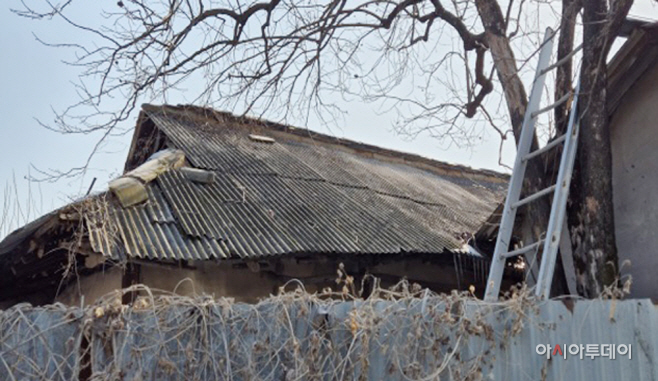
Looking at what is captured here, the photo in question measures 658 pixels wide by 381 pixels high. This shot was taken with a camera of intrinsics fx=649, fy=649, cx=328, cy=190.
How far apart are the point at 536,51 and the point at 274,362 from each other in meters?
3.86

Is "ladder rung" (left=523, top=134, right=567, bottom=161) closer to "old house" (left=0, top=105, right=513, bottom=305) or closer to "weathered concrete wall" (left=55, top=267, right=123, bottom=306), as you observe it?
"old house" (left=0, top=105, right=513, bottom=305)

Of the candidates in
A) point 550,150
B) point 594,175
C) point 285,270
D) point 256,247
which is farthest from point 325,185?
point 594,175

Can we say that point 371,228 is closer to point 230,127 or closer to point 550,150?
point 550,150

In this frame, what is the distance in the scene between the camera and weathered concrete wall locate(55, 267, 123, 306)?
6.89m

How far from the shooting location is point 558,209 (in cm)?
489

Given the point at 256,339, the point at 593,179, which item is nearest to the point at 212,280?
the point at 256,339

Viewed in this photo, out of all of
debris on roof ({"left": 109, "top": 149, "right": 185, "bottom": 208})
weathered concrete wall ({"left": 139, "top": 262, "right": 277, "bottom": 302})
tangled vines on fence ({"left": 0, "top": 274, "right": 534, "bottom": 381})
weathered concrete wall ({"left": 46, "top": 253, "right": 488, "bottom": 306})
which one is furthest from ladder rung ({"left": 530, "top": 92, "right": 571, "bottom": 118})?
debris on roof ({"left": 109, "top": 149, "right": 185, "bottom": 208})

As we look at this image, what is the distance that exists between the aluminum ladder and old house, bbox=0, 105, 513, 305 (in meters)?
2.31

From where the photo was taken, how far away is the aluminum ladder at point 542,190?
473 centimetres

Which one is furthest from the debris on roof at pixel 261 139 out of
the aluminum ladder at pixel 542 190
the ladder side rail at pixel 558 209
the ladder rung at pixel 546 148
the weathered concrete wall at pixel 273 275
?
the ladder side rail at pixel 558 209

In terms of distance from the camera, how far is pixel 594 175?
4.93m

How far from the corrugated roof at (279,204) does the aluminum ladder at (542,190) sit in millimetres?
2314

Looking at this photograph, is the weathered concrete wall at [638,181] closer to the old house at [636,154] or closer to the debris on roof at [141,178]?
the old house at [636,154]

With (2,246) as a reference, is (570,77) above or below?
above
